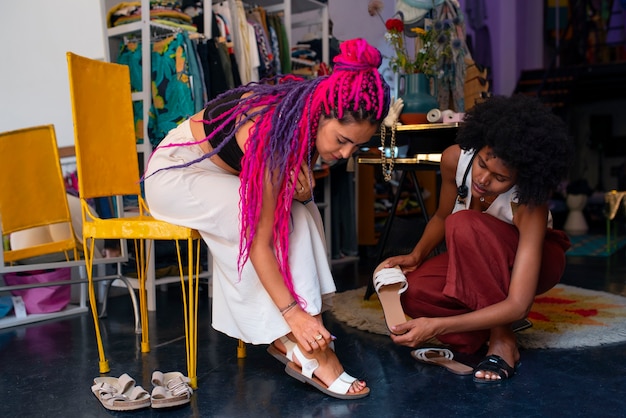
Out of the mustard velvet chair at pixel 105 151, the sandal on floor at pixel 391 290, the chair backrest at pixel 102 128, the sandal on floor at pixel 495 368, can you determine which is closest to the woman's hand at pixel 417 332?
the sandal on floor at pixel 391 290

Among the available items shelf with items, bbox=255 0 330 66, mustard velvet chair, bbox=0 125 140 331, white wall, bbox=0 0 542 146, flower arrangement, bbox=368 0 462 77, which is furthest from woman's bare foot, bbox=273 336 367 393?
shelf with items, bbox=255 0 330 66

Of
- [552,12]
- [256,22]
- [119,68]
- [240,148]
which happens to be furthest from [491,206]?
[552,12]

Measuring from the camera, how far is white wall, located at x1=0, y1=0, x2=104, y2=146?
11.7ft

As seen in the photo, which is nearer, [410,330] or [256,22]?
[410,330]

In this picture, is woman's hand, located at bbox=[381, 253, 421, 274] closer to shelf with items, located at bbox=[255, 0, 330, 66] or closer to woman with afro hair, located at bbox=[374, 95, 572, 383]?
woman with afro hair, located at bbox=[374, 95, 572, 383]

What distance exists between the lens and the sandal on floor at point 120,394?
154cm

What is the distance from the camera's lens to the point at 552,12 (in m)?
9.34

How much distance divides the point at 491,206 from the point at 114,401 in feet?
3.92

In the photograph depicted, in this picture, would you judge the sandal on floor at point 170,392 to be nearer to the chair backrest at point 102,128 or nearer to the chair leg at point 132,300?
the chair backrest at point 102,128

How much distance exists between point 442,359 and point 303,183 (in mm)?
714

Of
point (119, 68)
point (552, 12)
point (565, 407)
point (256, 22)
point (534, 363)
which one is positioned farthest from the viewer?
point (552, 12)

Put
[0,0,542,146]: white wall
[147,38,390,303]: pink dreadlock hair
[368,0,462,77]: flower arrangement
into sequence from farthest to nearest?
[0,0,542,146]: white wall
[368,0,462,77]: flower arrangement
[147,38,390,303]: pink dreadlock hair

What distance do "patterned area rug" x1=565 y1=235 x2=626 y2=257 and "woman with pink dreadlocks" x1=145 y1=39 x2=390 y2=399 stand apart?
3.67m

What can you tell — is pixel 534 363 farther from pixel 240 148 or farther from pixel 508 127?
pixel 240 148
